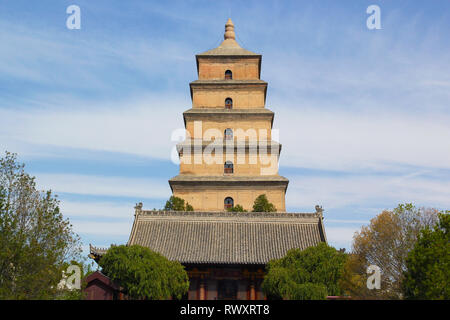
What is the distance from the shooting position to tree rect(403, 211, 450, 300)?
14409 millimetres

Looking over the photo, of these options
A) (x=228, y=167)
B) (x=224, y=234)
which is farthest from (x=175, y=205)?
(x=228, y=167)

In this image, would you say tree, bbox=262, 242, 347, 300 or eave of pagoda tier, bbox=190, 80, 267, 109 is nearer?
tree, bbox=262, 242, 347, 300

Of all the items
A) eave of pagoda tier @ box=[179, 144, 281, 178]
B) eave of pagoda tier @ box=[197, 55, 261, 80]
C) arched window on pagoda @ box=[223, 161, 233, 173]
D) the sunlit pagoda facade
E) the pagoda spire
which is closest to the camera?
the sunlit pagoda facade

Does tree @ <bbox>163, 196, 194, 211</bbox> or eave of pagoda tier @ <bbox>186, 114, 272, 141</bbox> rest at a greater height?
eave of pagoda tier @ <bbox>186, 114, 272, 141</bbox>

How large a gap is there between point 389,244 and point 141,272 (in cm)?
1011

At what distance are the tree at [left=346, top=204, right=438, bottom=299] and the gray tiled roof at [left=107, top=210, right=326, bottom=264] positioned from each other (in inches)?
286

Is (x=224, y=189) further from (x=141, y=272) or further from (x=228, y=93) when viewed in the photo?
(x=141, y=272)

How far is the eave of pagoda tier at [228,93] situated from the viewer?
37.6 meters

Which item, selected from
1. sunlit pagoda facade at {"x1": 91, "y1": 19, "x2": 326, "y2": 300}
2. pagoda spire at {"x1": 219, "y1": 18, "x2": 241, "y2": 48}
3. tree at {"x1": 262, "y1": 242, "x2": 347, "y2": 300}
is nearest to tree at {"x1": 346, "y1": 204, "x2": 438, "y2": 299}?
tree at {"x1": 262, "y1": 242, "x2": 347, "y2": 300}

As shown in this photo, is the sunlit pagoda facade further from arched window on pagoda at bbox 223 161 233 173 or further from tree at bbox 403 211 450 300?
→ tree at bbox 403 211 450 300

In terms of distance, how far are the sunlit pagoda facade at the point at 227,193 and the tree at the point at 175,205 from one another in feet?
4.56
